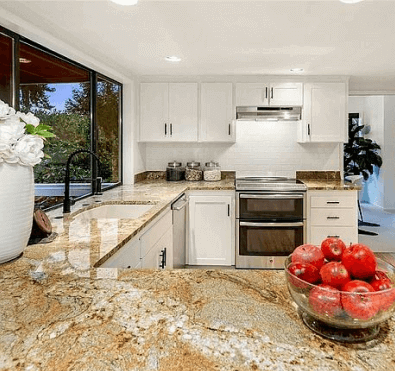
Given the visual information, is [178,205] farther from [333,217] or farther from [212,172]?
[333,217]

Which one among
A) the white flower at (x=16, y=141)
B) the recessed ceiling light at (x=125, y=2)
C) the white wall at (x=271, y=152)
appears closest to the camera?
the white flower at (x=16, y=141)

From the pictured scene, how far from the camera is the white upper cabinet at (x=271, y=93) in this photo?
4.59m

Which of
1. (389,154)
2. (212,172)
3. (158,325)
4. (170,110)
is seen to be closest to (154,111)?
(170,110)

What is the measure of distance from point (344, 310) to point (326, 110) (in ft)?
13.5

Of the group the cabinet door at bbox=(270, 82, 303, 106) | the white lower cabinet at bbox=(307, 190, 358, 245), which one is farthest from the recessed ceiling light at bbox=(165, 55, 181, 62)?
the white lower cabinet at bbox=(307, 190, 358, 245)

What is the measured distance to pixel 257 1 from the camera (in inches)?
88.9

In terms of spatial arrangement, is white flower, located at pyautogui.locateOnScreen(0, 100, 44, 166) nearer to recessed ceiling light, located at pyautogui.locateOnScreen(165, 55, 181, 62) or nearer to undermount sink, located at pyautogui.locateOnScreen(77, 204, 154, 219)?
undermount sink, located at pyautogui.locateOnScreen(77, 204, 154, 219)

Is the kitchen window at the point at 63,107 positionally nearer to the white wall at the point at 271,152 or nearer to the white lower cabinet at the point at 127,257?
the white lower cabinet at the point at 127,257

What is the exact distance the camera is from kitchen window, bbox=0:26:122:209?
2.50 metres

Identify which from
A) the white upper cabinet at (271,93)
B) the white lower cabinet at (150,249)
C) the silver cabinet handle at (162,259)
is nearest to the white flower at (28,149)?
the white lower cabinet at (150,249)

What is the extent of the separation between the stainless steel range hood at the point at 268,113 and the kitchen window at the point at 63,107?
1.39 m

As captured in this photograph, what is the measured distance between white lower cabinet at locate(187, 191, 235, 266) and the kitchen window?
0.96m

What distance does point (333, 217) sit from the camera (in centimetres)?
420

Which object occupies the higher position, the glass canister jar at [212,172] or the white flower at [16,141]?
the white flower at [16,141]
